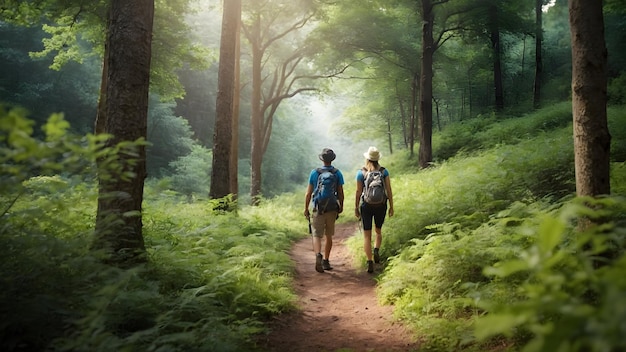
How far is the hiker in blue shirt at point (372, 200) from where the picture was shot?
7.30m

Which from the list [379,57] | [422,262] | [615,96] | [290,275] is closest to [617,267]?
[422,262]

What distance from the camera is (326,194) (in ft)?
24.4

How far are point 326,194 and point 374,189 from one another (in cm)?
95

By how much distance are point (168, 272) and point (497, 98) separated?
21.9m

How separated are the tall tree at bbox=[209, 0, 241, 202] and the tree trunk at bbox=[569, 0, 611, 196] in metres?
8.39

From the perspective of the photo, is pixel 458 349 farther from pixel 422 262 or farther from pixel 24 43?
pixel 24 43

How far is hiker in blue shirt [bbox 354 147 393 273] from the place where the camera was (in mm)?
7305

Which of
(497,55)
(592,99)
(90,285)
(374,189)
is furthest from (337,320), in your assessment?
(497,55)

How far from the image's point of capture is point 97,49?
12320 mm

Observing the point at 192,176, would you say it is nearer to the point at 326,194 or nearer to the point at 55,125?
the point at 326,194

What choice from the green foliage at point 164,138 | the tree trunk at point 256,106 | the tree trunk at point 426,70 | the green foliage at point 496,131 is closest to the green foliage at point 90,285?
the tree trunk at point 426,70

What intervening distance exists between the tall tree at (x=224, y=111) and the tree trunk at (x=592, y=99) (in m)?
8.39

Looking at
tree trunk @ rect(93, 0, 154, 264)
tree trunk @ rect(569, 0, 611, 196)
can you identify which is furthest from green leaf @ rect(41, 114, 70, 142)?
tree trunk @ rect(569, 0, 611, 196)

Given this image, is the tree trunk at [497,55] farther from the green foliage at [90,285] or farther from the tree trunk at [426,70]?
the green foliage at [90,285]
